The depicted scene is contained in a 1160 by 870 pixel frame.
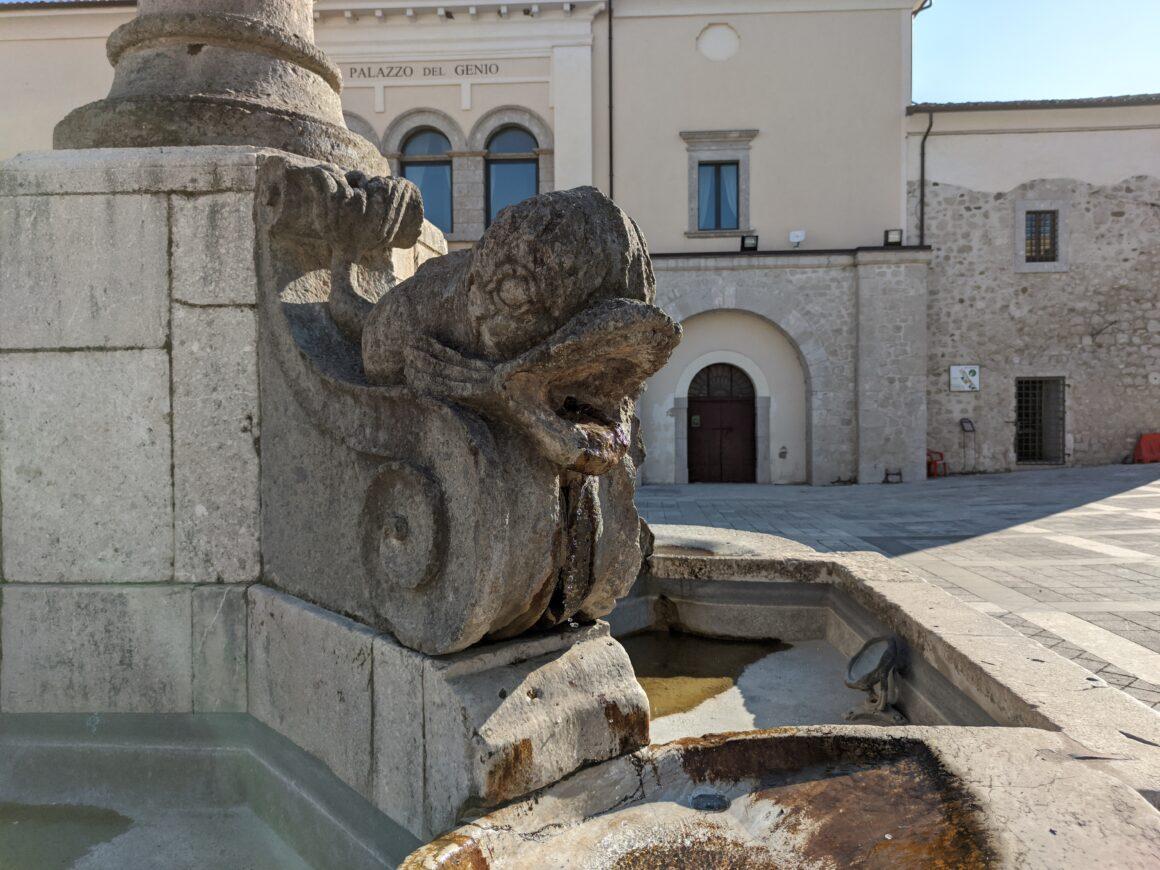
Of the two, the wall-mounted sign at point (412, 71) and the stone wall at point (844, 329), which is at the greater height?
the wall-mounted sign at point (412, 71)

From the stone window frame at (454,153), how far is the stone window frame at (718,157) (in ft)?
14.0

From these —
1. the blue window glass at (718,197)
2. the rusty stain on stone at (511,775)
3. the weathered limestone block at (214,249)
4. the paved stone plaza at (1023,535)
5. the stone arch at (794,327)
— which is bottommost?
the paved stone plaza at (1023,535)

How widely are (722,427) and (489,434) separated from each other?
557 inches

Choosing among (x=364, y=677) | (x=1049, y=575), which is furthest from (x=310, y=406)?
(x=1049, y=575)

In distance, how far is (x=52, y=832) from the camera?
2.07 m

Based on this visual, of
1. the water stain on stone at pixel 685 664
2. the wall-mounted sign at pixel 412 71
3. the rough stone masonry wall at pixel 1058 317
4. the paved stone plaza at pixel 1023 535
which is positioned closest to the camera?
the water stain on stone at pixel 685 664

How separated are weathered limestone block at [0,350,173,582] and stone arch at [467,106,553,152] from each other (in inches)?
562

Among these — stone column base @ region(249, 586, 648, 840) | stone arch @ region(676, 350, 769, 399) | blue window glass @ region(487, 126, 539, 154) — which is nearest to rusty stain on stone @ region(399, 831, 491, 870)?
stone column base @ region(249, 586, 648, 840)

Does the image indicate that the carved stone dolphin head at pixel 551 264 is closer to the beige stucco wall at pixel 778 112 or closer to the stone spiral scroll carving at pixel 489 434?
the stone spiral scroll carving at pixel 489 434

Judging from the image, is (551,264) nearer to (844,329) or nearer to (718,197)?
(844,329)

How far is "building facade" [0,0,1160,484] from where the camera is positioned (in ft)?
49.9

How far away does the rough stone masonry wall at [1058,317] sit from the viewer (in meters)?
15.5

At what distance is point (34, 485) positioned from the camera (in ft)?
7.75

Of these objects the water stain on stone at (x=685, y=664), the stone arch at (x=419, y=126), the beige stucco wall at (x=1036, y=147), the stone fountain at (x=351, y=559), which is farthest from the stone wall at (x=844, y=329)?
the stone fountain at (x=351, y=559)
